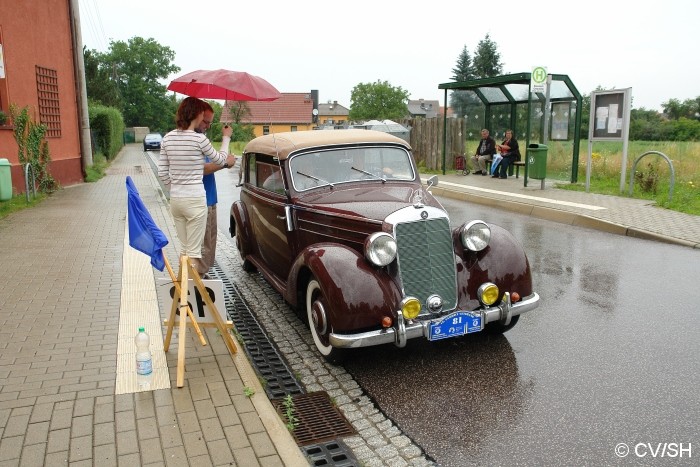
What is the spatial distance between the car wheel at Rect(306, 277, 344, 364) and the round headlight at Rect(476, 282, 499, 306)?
47.1 inches

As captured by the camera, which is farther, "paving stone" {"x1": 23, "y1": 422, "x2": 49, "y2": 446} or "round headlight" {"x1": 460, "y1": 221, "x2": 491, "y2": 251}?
"round headlight" {"x1": 460, "y1": 221, "x2": 491, "y2": 251}

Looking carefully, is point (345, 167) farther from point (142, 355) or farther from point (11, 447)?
point (11, 447)

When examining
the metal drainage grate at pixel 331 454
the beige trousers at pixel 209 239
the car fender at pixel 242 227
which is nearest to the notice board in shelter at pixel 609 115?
the car fender at pixel 242 227

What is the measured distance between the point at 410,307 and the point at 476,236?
2.96 feet

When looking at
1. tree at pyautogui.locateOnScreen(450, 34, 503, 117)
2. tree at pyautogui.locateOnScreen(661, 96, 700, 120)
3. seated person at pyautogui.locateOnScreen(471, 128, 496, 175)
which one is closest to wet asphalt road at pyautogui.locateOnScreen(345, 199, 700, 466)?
seated person at pyautogui.locateOnScreen(471, 128, 496, 175)

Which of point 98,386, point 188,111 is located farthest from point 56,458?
point 188,111

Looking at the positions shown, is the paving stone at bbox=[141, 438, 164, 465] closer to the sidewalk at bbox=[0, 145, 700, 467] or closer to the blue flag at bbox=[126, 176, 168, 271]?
the sidewalk at bbox=[0, 145, 700, 467]

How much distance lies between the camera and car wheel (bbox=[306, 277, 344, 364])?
4578 millimetres

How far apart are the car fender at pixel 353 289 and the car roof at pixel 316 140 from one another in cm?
161

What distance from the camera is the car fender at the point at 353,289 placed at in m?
4.33

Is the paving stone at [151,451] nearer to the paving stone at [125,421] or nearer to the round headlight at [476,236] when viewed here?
the paving stone at [125,421]

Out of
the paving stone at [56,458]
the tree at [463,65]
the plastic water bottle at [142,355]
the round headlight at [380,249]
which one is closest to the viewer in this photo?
the paving stone at [56,458]

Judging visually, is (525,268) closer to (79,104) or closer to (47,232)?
(47,232)

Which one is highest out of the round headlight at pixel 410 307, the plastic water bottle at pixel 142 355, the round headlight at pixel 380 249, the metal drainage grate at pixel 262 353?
the round headlight at pixel 380 249
